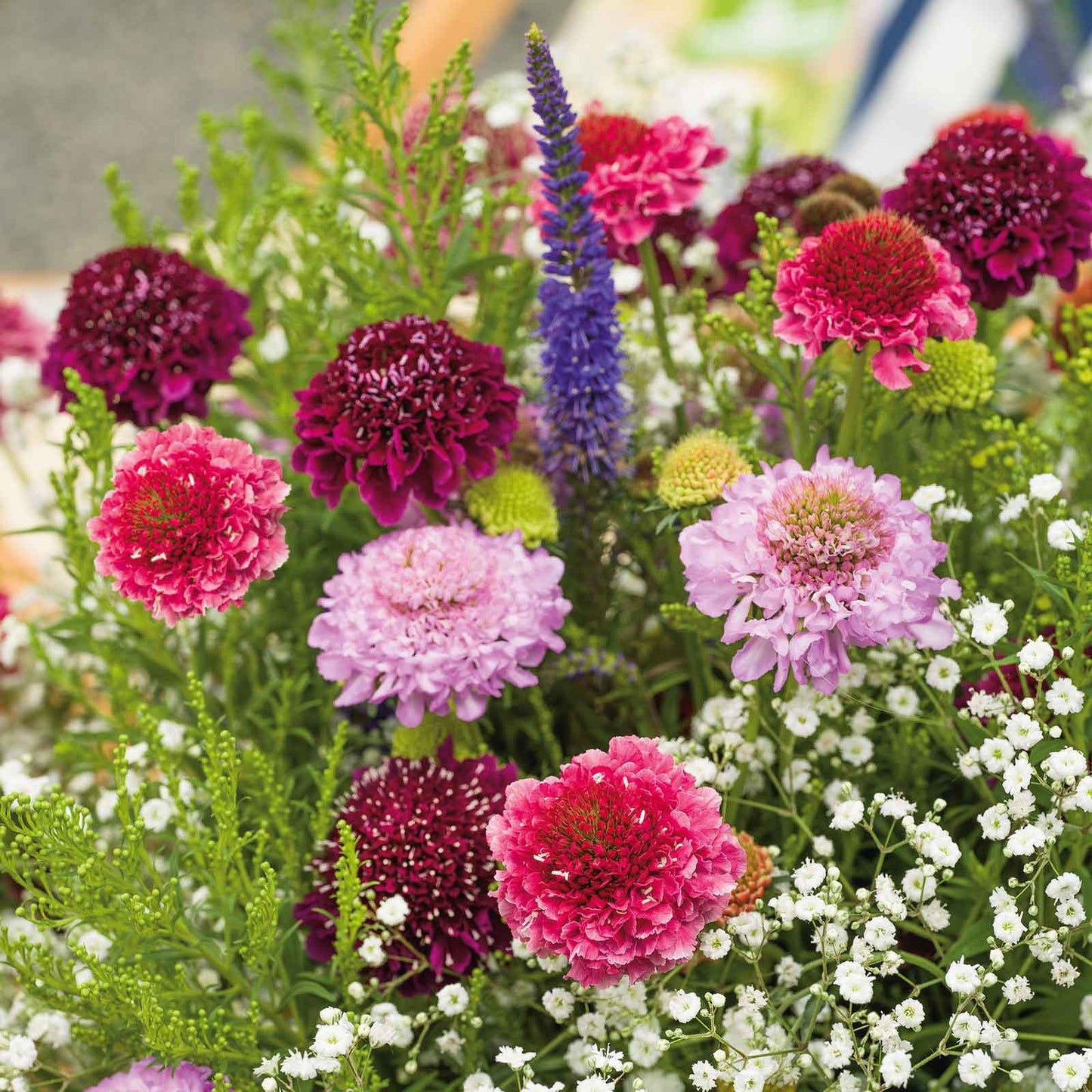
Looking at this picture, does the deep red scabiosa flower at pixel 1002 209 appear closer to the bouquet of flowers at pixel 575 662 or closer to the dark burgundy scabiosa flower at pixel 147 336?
the bouquet of flowers at pixel 575 662

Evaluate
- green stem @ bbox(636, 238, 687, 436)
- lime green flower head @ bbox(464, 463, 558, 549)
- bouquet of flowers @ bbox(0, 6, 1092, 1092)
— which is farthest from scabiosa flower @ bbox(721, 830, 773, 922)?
green stem @ bbox(636, 238, 687, 436)

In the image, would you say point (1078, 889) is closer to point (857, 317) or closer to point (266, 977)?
point (857, 317)

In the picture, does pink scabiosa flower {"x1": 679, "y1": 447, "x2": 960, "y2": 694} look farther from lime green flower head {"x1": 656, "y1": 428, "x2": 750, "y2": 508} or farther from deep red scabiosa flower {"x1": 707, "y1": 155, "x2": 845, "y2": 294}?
deep red scabiosa flower {"x1": 707, "y1": 155, "x2": 845, "y2": 294}

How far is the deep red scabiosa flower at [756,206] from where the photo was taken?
3.60ft

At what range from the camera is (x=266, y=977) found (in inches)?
30.5

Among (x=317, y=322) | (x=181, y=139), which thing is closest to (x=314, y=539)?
(x=317, y=322)

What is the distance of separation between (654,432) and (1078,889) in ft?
1.63

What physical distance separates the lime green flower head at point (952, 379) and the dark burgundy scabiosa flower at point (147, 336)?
1.63 feet

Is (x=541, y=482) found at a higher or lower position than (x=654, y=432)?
lower

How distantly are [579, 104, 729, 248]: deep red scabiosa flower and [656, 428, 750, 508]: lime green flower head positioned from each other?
19cm

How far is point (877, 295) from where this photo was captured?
2.47 ft

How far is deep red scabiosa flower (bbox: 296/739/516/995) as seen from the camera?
751mm

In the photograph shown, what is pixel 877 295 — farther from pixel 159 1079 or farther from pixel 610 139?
pixel 159 1079

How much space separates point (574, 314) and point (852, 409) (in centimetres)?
19
